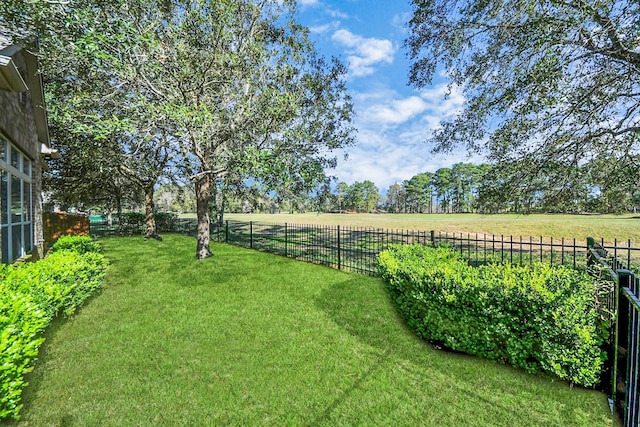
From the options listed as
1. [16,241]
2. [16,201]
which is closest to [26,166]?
[16,201]

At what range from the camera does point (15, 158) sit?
645 centimetres

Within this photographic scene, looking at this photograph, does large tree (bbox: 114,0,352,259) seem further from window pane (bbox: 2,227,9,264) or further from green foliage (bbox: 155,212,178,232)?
green foliage (bbox: 155,212,178,232)

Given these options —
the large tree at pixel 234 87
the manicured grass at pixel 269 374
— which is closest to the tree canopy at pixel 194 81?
the large tree at pixel 234 87

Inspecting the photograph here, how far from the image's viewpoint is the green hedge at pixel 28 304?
2.22 metres

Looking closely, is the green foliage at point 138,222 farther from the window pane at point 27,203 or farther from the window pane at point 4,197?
the window pane at point 4,197

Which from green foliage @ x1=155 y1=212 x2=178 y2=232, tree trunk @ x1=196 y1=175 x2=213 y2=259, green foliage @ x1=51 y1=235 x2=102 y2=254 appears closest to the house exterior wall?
green foliage @ x1=51 y1=235 x2=102 y2=254

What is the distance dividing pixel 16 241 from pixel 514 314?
1055cm

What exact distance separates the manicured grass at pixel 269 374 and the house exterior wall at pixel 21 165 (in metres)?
→ 2.65

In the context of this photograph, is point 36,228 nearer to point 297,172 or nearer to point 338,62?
point 297,172

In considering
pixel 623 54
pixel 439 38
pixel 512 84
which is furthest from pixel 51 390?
pixel 623 54

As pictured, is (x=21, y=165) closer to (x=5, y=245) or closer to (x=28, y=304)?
(x=5, y=245)

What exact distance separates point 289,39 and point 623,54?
10.5m

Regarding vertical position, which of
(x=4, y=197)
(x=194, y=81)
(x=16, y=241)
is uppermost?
(x=194, y=81)

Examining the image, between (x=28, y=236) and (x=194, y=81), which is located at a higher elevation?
(x=194, y=81)
